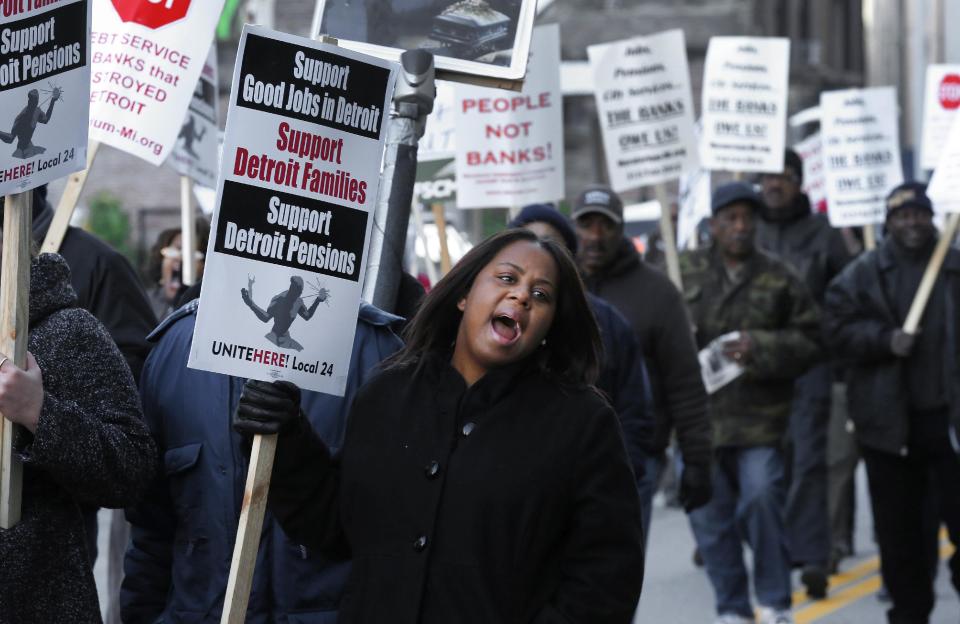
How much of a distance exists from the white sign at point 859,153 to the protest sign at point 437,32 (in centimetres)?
698

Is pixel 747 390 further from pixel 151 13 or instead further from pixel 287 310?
pixel 287 310

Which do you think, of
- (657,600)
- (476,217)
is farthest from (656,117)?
(657,600)

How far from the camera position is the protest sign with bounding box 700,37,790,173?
1140 centimetres

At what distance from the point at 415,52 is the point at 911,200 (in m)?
4.41

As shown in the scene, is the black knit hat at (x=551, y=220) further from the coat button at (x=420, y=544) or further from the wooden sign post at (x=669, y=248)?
the coat button at (x=420, y=544)

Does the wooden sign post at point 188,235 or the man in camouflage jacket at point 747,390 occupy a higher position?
the wooden sign post at point 188,235

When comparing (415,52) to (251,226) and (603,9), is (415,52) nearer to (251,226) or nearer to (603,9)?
(251,226)

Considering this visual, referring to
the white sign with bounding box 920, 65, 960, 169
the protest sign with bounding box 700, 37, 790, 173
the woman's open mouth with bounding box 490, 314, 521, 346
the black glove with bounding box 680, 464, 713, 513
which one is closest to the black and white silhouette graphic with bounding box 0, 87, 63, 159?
the woman's open mouth with bounding box 490, 314, 521, 346

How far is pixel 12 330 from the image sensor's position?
12.7 feet

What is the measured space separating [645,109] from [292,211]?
627 centimetres

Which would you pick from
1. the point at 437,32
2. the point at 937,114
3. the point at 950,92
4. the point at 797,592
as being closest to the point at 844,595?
the point at 797,592

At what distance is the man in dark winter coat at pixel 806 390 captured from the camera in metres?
9.91

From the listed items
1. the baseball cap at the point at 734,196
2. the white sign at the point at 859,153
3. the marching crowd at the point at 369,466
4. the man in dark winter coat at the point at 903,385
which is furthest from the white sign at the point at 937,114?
the marching crowd at the point at 369,466

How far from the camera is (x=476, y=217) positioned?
9.68 m
